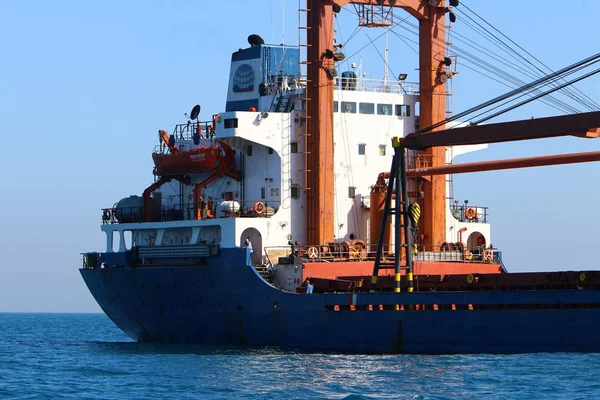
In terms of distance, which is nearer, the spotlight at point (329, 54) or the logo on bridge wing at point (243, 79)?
the spotlight at point (329, 54)

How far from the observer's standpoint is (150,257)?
37906mm

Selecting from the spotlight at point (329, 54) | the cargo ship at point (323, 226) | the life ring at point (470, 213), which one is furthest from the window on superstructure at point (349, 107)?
the life ring at point (470, 213)

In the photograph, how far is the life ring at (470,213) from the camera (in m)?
40.2

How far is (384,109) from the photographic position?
38625 millimetres

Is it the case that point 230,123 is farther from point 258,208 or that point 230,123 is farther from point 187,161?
point 187,161

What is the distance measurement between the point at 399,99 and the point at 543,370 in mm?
13401

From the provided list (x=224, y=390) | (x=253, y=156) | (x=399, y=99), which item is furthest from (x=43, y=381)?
(x=399, y=99)

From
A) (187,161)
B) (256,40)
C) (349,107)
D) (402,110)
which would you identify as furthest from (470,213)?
(187,161)

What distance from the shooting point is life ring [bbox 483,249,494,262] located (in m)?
38.6

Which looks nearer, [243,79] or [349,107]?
[349,107]

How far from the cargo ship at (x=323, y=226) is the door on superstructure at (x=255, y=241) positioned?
0.05m

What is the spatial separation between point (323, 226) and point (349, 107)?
12.9 ft

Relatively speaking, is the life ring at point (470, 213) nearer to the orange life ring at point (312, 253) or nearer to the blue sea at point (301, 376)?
the orange life ring at point (312, 253)

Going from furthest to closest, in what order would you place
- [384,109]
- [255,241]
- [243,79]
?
[243,79] → [384,109] → [255,241]
